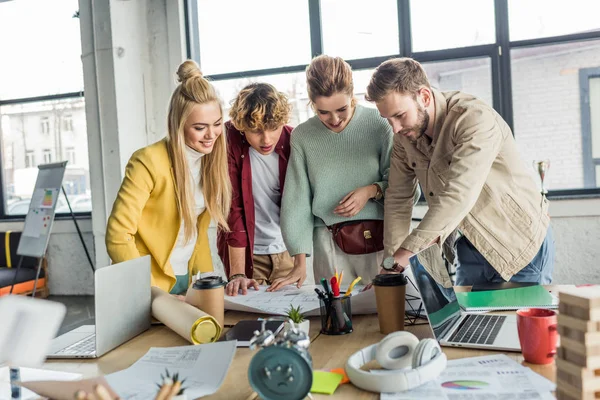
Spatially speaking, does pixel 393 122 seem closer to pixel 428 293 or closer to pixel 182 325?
pixel 428 293

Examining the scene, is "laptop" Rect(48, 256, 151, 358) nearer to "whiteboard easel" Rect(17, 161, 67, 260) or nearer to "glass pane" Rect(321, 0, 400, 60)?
"whiteboard easel" Rect(17, 161, 67, 260)

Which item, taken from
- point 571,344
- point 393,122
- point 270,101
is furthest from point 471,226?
point 571,344

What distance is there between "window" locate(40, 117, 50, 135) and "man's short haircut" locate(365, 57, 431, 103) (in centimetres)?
498

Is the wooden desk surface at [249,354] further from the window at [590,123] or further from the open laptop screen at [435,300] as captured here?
the window at [590,123]

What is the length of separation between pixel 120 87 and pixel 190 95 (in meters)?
3.16

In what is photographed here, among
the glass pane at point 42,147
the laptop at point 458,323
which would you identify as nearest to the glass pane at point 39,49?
the glass pane at point 42,147

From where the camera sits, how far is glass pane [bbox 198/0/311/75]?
4.85 meters

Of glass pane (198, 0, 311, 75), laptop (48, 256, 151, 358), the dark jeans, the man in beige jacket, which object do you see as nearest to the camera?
laptop (48, 256, 151, 358)

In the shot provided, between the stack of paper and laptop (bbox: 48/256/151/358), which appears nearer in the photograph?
the stack of paper

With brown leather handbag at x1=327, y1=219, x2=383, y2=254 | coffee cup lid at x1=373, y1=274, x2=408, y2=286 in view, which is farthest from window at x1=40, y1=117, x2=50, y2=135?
coffee cup lid at x1=373, y1=274, x2=408, y2=286

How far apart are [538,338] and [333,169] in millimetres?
1138

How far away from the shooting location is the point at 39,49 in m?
5.80

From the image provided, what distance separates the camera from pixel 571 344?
0.75 m

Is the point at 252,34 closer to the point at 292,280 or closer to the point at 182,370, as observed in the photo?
the point at 292,280
